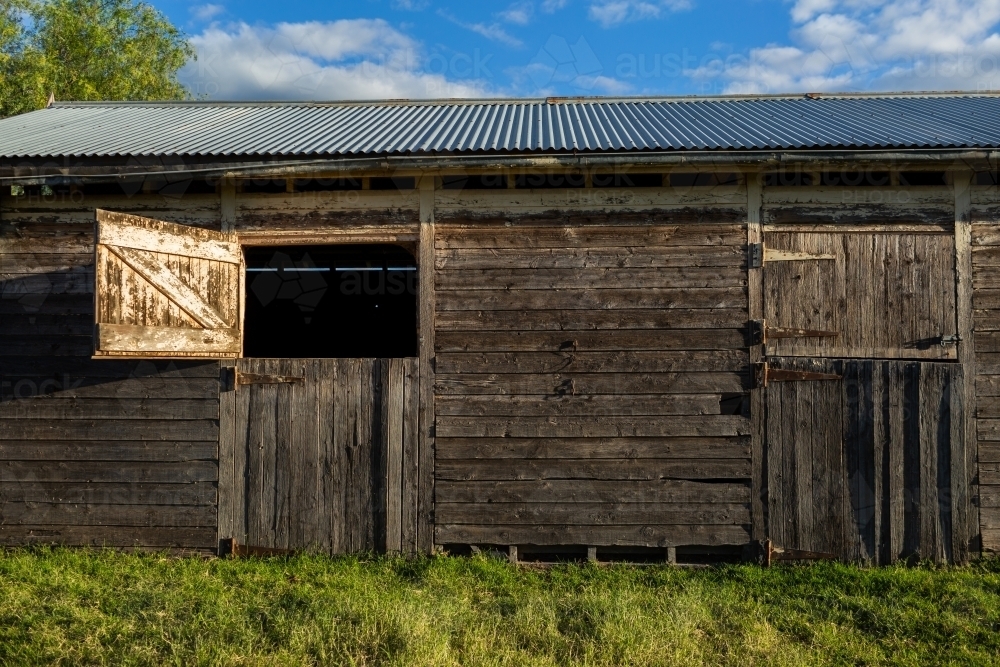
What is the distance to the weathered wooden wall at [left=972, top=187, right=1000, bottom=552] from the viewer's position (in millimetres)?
5203

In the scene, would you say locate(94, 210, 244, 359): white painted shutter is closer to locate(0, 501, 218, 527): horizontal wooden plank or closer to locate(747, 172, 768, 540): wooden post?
locate(0, 501, 218, 527): horizontal wooden plank

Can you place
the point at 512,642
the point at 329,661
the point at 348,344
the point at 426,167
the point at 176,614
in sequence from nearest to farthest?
the point at 329,661, the point at 512,642, the point at 176,614, the point at 426,167, the point at 348,344

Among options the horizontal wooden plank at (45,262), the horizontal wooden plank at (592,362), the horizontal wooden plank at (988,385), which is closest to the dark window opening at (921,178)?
the horizontal wooden plank at (988,385)

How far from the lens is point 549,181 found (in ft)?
18.0

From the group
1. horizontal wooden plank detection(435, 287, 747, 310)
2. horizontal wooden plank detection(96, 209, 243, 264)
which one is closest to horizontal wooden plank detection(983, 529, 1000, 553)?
horizontal wooden plank detection(435, 287, 747, 310)

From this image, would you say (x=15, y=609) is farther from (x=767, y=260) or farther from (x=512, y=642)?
(x=767, y=260)

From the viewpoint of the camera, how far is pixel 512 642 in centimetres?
369

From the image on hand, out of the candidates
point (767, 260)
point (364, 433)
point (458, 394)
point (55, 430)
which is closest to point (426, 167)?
point (458, 394)

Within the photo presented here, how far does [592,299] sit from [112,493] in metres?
4.31

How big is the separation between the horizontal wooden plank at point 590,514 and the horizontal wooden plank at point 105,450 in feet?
6.72

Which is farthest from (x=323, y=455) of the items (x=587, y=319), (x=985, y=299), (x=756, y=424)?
(x=985, y=299)

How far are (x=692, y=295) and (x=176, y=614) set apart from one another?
4.28m

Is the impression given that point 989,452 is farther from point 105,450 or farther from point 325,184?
point 105,450

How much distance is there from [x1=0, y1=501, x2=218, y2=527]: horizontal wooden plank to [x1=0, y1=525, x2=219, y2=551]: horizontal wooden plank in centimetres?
4
